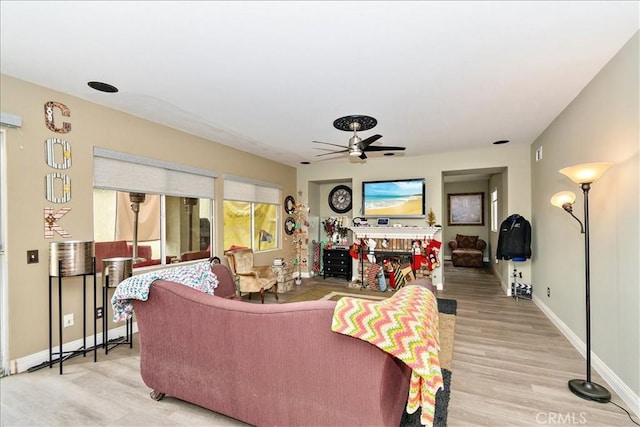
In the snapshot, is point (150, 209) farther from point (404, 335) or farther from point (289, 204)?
point (404, 335)

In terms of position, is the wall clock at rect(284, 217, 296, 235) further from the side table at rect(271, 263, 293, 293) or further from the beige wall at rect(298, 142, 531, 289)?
the side table at rect(271, 263, 293, 293)

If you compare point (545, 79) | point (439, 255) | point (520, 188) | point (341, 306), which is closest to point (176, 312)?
point (341, 306)

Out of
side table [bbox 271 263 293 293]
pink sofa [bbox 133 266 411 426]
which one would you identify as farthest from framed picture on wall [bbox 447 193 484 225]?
pink sofa [bbox 133 266 411 426]

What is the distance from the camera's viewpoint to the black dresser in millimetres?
6277

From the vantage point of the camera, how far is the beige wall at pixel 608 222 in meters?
2.04

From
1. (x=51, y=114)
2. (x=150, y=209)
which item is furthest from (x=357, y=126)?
(x=51, y=114)

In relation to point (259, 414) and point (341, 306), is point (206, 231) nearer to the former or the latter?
point (259, 414)

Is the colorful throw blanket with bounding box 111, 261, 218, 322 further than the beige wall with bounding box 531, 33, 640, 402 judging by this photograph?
No

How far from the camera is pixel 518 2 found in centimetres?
165

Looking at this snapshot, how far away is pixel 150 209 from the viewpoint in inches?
146

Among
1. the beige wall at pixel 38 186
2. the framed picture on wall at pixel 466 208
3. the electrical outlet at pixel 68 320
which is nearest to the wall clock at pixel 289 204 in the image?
the beige wall at pixel 38 186

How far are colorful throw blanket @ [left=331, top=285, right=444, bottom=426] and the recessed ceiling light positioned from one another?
9.58 feet

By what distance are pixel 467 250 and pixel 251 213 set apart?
5877 mm

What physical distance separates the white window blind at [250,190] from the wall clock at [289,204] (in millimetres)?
255
